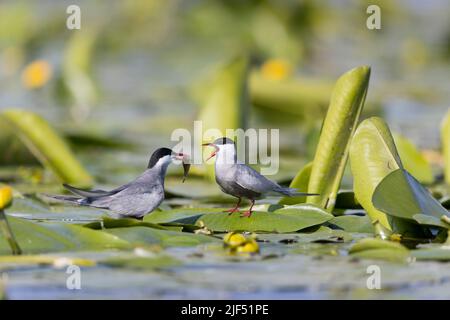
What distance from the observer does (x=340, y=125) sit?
386 cm

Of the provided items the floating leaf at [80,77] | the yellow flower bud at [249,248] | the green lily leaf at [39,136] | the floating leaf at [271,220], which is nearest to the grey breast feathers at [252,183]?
the floating leaf at [271,220]

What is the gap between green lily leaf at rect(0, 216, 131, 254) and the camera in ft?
10.6

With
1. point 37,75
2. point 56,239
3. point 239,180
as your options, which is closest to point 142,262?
point 56,239

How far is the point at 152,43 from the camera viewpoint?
1016 cm

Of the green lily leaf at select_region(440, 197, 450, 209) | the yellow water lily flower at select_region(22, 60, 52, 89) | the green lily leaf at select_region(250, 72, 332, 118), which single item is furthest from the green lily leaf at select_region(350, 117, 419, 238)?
the yellow water lily flower at select_region(22, 60, 52, 89)

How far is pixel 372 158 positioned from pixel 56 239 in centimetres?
117

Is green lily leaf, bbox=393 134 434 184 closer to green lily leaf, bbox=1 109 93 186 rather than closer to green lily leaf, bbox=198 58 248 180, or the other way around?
green lily leaf, bbox=198 58 248 180

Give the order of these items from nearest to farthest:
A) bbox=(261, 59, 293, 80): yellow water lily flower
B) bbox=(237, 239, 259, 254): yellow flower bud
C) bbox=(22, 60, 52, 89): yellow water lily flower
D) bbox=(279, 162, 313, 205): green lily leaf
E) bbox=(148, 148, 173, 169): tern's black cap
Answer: bbox=(237, 239, 259, 254): yellow flower bud < bbox=(148, 148, 173, 169): tern's black cap < bbox=(279, 162, 313, 205): green lily leaf < bbox=(261, 59, 293, 80): yellow water lily flower < bbox=(22, 60, 52, 89): yellow water lily flower

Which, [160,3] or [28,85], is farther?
[160,3]

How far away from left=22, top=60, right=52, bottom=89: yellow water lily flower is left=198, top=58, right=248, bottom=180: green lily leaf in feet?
12.1

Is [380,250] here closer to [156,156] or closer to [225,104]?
[156,156]

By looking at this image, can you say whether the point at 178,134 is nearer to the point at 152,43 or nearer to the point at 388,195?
the point at 152,43

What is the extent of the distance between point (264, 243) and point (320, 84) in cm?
444

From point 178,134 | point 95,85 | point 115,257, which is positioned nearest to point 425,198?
point 115,257
